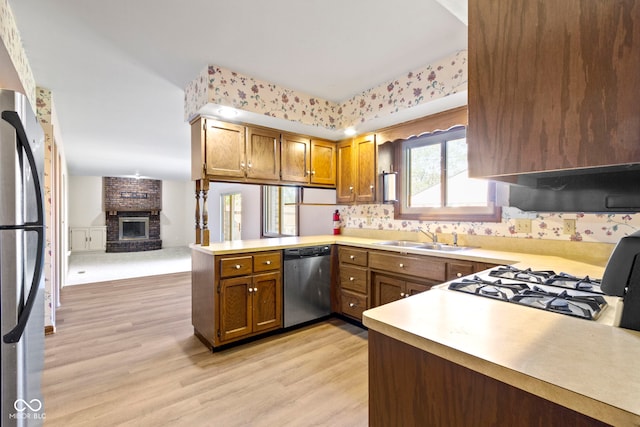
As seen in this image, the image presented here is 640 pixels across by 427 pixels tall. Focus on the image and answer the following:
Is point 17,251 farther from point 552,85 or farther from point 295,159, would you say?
point 295,159

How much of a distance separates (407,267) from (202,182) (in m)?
1.94

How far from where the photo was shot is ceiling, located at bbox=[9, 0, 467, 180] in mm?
1808

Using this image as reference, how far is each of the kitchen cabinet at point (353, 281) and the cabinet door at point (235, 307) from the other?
0.97 metres

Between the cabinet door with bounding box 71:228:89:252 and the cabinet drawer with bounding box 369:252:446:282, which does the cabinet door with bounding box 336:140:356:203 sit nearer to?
the cabinet drawer with bounding box 369:252:446:282

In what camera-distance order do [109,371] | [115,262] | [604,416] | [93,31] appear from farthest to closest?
[115,262] → [109,371] → [93,31] → [604,416]

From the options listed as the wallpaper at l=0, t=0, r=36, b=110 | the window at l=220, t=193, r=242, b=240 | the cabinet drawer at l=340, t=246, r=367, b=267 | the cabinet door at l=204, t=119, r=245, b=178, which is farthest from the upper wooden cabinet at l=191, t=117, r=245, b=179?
the window at l=220, t=193, r=242, b=240

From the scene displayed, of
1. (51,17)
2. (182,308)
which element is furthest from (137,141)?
(51,17)

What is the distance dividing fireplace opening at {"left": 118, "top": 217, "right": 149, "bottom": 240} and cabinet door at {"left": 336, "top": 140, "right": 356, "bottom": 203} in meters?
8.57

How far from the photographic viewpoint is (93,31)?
201 centimetres

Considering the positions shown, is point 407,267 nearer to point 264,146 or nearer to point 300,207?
point 264,146

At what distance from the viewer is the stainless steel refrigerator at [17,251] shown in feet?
3.34

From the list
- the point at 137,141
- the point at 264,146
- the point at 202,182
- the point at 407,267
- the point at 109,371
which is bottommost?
the point at 109,371

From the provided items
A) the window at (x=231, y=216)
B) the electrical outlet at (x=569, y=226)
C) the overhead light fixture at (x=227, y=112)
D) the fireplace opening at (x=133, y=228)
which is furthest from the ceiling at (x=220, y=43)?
the fireplace opening at (x=133, y=228)

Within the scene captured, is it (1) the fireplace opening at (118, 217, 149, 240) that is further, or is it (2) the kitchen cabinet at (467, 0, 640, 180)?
(1) the fireplace opening at (118, 217, 149, 240)
